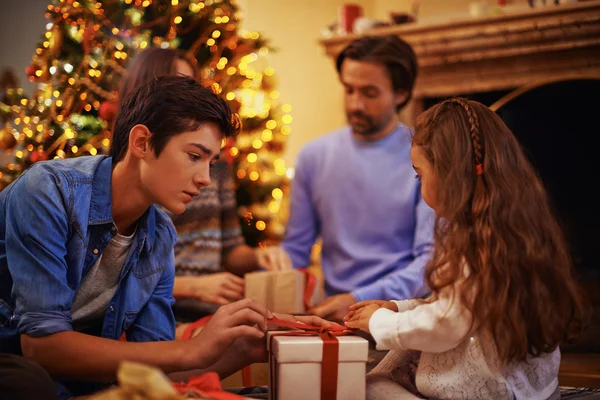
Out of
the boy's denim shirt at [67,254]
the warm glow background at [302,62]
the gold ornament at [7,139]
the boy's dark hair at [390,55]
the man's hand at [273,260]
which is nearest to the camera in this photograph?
the boy's denim shirt at [67,254]

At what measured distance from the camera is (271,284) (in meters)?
2.31

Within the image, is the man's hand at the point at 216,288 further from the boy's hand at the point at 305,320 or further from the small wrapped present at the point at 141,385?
the small wrapped present at the point at 141,385

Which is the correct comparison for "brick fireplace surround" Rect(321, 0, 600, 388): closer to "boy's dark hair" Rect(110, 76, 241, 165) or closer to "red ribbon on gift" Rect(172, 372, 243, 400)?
"boy's dark hair" Rect(110, 76, 241, 165)

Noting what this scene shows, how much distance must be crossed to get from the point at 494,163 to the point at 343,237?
51.9 inches

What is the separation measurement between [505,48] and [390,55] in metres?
1.24

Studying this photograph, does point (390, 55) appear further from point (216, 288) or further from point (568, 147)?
point (568, 147)

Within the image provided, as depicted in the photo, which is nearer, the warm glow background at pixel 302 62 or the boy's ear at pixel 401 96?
the boy's ear at pixel 401 96

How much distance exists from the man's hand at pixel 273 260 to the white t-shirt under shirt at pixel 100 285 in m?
0.87

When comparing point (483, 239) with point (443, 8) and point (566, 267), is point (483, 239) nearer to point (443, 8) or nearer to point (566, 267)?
point (566, 267)

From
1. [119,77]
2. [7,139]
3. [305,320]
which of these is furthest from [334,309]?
[119,77]

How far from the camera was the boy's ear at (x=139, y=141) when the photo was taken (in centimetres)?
166

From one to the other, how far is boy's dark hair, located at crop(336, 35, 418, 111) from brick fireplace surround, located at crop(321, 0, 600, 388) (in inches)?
30.1

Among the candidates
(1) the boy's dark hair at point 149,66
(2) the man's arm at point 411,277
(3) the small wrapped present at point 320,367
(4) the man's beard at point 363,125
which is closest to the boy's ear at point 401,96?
(4) the man's beard at point 363,125

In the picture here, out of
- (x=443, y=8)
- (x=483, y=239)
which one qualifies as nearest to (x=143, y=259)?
(x=483, y=239)
